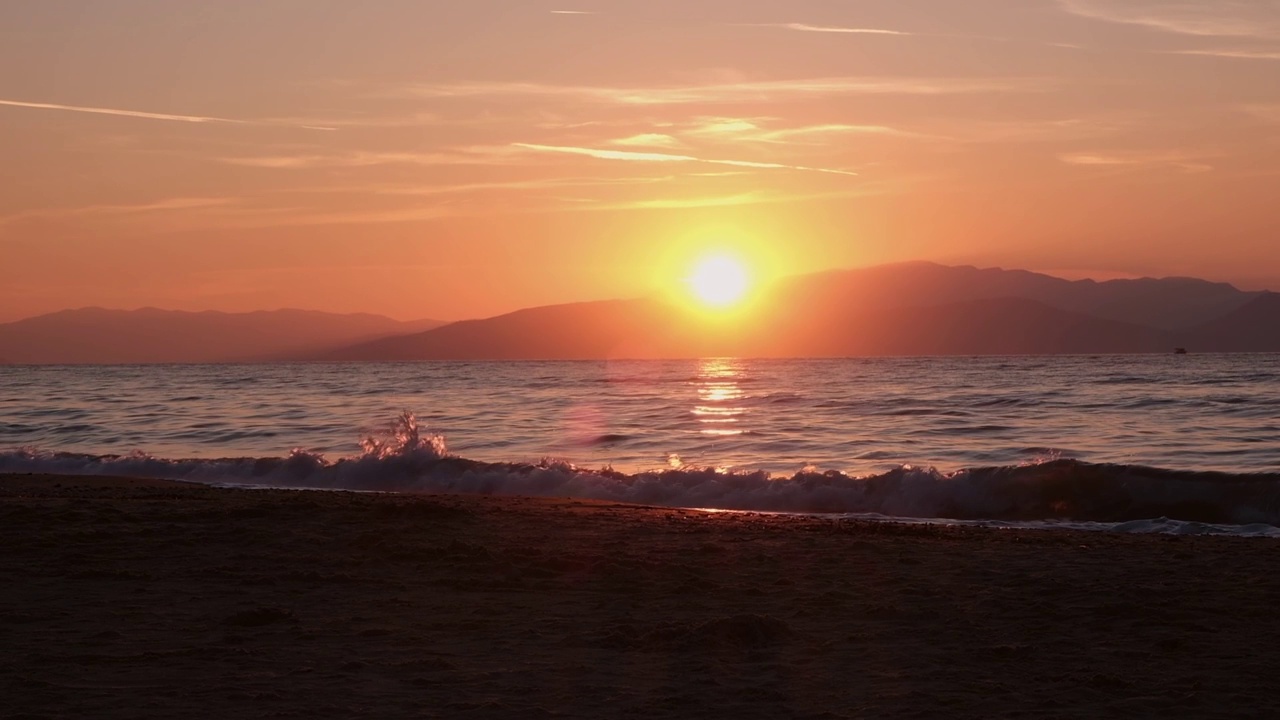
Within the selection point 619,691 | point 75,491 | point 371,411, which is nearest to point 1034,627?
point 619,691

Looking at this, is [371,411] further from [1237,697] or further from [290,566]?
[1237,697]

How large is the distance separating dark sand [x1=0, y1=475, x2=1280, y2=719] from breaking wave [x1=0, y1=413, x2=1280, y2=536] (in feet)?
12.3

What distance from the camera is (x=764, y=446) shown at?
26.0 meters

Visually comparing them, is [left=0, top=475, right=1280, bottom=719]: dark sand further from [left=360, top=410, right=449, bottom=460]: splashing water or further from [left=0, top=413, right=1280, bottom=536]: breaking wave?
[left=360, top=410, right=449, bottom=460]: splashing water

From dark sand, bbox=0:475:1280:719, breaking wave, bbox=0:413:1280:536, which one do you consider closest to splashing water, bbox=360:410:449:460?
breaking wave, bbox=0:413:1280:536

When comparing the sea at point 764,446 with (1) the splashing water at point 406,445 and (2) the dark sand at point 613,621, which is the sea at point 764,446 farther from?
(2) the dark sand at point 613,621

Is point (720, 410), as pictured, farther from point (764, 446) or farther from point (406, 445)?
point (406, 445)

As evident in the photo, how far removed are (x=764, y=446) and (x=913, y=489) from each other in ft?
27.6

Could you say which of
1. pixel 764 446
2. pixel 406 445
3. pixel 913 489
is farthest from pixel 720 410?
pixel 913 489

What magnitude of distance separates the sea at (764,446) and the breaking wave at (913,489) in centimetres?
3

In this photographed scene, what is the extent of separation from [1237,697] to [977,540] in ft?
20.3

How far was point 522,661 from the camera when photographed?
713 centimetres

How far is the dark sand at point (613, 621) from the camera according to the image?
6.34 m

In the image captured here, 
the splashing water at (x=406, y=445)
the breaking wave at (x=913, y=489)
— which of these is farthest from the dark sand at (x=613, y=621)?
the splashing water at (x=406, y=445)
